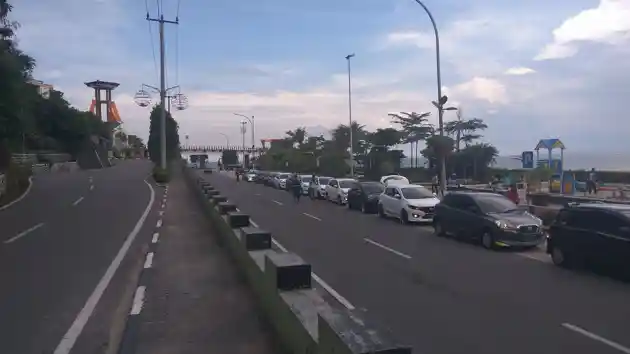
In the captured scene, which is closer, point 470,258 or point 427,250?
point 470,258

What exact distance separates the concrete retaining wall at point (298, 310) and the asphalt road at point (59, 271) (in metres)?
1.97

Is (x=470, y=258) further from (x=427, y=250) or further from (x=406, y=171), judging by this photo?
(x=406, y=171)

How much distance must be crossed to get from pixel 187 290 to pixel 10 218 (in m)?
17.3

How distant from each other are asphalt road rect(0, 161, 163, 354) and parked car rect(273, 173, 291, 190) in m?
28.2

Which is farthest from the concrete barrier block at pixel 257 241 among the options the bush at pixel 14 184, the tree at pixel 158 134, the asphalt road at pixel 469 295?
the tree at pixel 158 134

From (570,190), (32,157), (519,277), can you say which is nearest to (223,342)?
(519,277)

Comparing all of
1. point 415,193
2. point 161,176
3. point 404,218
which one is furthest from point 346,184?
point 161,176

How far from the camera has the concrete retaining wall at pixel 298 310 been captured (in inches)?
163

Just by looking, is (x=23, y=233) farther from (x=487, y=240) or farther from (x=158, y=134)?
(x=158, y=134)

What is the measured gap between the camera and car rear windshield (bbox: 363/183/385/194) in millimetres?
30309

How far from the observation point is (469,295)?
10328 millimetres

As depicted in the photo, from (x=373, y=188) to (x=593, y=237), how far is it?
18.2 m

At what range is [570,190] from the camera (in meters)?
31.5

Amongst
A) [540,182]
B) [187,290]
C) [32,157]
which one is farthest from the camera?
[32,157]
